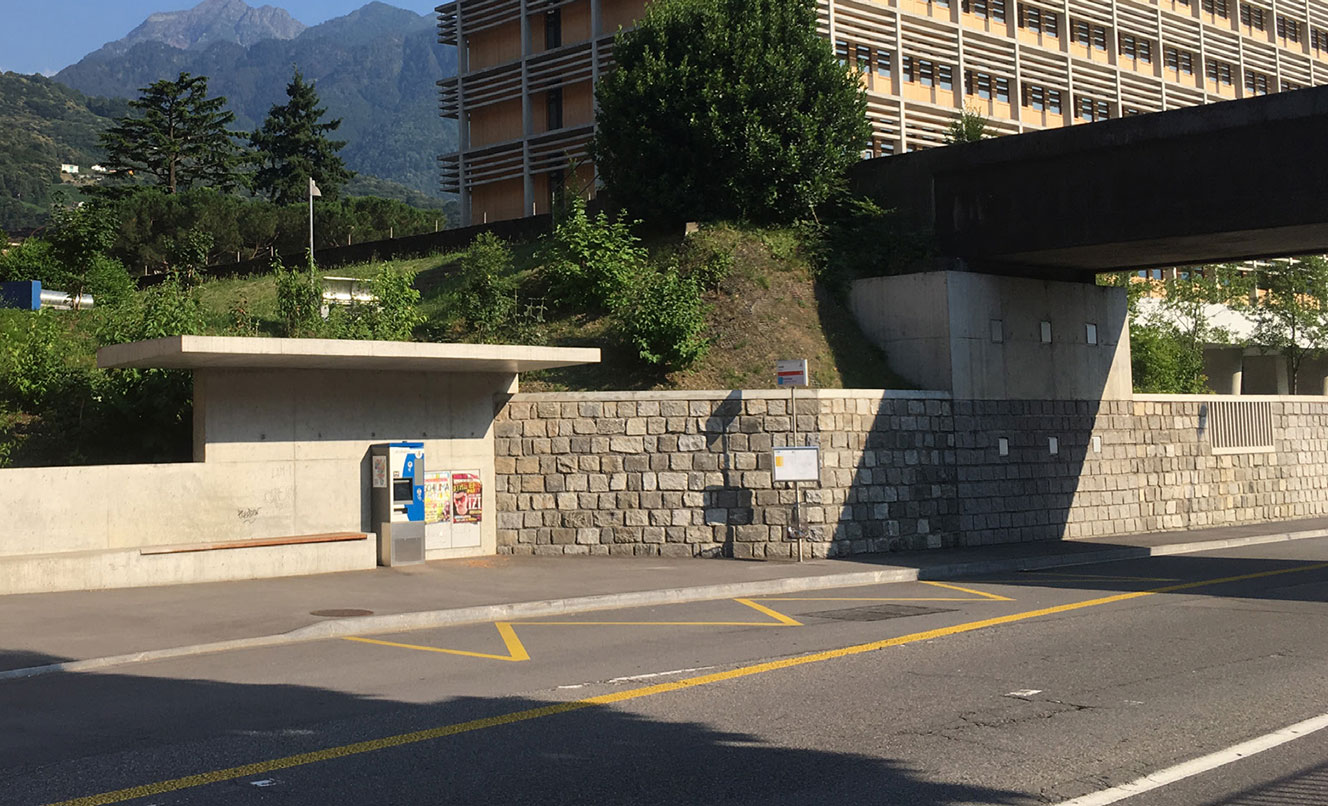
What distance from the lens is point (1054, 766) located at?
698cm

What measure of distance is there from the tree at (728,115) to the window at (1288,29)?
46.6 metres

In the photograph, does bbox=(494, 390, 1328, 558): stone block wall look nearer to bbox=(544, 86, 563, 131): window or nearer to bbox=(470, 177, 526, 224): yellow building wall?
bbox=(544, 86, 563, 131): window

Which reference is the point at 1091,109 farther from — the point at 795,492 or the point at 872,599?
the point at 872,599

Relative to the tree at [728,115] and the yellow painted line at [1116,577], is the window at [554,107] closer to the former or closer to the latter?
the tree at [728,115]

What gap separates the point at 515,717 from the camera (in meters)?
8.43

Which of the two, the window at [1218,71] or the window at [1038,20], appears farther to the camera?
the window at [1218,71]

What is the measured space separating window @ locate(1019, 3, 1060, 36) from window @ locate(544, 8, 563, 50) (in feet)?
65.4

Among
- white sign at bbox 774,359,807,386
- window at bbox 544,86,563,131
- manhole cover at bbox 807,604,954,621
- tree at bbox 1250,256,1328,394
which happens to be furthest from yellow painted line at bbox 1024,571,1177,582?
window at bbox 544,86,563,131

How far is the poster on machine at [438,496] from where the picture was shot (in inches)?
787

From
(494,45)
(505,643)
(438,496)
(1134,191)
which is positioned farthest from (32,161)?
(505,643)

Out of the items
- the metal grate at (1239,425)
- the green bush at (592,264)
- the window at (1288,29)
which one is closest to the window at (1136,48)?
the window at (1288,29)

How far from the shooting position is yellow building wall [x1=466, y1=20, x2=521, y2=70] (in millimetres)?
50625

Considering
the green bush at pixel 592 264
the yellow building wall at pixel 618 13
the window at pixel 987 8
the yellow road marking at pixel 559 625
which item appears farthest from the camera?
the window at pixel 987 8

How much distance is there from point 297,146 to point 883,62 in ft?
167
